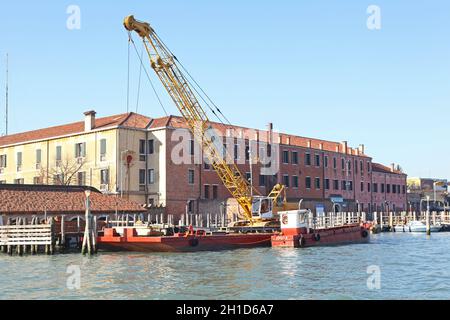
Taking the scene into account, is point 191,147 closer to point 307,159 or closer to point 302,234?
point 307,159

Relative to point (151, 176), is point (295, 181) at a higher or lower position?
lower

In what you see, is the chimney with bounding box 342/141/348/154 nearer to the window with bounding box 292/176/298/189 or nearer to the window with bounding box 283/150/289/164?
the window with bounding box 292/176/298/189

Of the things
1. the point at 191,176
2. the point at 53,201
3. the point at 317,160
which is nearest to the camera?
the point at 53,201

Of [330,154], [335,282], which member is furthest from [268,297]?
[330,154]

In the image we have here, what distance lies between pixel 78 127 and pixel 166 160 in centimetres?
1134

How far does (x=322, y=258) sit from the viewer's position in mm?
31734

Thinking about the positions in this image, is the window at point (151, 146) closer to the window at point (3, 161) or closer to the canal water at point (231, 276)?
the window at point (3, 161)

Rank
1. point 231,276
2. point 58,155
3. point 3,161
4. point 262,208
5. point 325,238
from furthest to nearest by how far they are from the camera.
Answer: point 3,161 < point 58,155 < point 262,208 < point 325,238 < point 231,276

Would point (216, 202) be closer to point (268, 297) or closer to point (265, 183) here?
point (265, 183)

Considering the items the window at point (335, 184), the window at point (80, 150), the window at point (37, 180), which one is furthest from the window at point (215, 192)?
the window at point (335, 184)

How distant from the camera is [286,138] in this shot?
69.1 metres

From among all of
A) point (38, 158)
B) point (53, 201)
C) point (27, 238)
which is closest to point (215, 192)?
point (38, 158)
